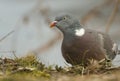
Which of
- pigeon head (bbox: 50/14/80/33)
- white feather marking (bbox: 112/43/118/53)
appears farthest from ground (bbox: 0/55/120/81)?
white feather marking (bbox: 112/43/118/53)

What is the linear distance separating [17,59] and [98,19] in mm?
1619

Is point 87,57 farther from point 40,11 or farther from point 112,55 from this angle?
point 40,11

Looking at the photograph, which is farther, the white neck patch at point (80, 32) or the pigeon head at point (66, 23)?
the pigeon head at point (66, 23)

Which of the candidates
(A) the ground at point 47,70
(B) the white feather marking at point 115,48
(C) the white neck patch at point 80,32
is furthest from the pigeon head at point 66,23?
(A) the ground at point 47,70

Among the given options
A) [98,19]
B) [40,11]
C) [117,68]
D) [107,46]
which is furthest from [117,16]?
[117,68]

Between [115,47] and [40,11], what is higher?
[40,11]

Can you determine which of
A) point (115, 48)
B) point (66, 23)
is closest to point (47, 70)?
point (66, 23)

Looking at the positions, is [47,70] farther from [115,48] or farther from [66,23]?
[115,48]

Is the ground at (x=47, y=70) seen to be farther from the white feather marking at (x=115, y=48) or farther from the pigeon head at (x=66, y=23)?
the white feather marking at (x=115, y=48)

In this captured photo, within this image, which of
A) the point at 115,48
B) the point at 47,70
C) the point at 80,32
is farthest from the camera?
the point at 115,48

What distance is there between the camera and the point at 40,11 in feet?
17.0

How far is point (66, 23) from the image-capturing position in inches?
198

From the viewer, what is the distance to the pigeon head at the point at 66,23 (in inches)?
196

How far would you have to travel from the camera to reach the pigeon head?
499 centimetres
